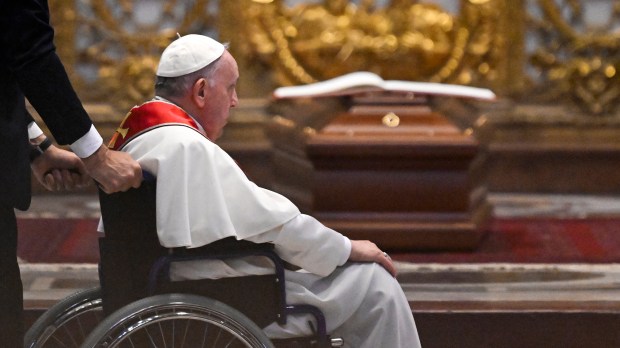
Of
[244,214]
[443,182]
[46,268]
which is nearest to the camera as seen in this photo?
[244,214]

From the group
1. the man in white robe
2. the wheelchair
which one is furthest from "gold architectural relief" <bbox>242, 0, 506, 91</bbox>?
the wheelchair

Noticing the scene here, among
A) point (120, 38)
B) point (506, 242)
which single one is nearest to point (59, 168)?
point (506, 242)

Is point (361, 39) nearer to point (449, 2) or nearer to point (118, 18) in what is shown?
point (449, 2)

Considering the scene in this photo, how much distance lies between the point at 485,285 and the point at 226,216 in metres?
1.70

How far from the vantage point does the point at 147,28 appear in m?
6.54

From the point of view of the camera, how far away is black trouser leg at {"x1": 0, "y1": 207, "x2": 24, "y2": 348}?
278cm

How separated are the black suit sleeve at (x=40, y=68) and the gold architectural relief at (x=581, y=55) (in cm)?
416

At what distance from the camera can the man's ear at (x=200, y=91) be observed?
3027 mm

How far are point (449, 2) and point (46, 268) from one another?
3.00 meters

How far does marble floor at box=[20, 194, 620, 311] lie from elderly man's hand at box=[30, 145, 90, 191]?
1.02 m

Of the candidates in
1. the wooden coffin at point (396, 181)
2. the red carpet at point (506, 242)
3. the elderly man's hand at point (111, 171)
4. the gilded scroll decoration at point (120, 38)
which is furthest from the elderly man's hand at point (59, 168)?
the gilded scroll decoration at point (120, 38)

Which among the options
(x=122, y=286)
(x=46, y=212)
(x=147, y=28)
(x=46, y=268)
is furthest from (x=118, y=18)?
(x=122, y=286)

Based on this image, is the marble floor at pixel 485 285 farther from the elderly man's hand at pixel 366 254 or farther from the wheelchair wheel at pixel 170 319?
the wheelchair wheel at pixel 170 319

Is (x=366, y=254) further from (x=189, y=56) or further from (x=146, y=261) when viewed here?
(x=189, y=56)
